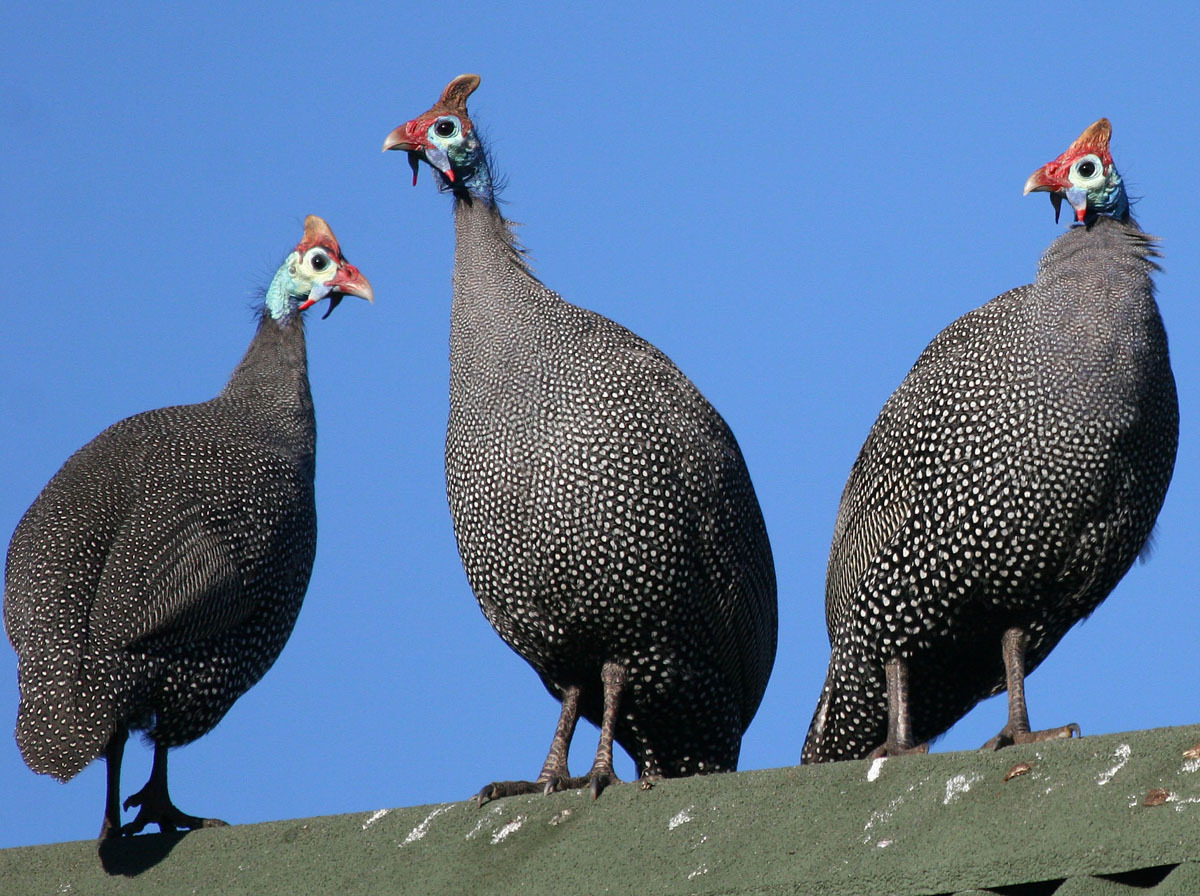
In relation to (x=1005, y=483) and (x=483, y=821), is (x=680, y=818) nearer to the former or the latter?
(x=483, y=821)

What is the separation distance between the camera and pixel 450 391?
743cm

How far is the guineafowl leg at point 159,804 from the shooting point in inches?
290

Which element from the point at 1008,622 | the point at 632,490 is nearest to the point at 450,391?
the point at 632,490

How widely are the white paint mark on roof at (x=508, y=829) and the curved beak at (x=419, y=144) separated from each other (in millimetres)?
3429

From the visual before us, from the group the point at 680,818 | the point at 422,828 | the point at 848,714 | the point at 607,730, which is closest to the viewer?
the point at 680,818

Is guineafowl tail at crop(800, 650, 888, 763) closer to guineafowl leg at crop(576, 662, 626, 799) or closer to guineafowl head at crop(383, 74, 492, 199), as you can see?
guineafowl leg at crop(576, 662, 626, 799)

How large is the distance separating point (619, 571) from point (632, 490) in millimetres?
320

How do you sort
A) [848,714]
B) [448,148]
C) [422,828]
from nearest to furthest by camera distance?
[422,828] → [848,714] → [448,148]

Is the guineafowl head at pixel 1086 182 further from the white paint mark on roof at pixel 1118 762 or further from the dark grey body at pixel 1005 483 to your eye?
the white paint mark on roof at pixel 1118 762

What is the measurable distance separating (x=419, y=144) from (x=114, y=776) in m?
3.05

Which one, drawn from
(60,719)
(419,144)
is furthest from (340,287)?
(60,719)

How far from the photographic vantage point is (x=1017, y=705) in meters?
6.14

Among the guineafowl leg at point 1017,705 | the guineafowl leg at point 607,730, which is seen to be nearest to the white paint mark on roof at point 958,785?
the guineafowl leg at point 1017,705

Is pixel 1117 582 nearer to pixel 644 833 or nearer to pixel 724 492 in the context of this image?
pixel 724 492
